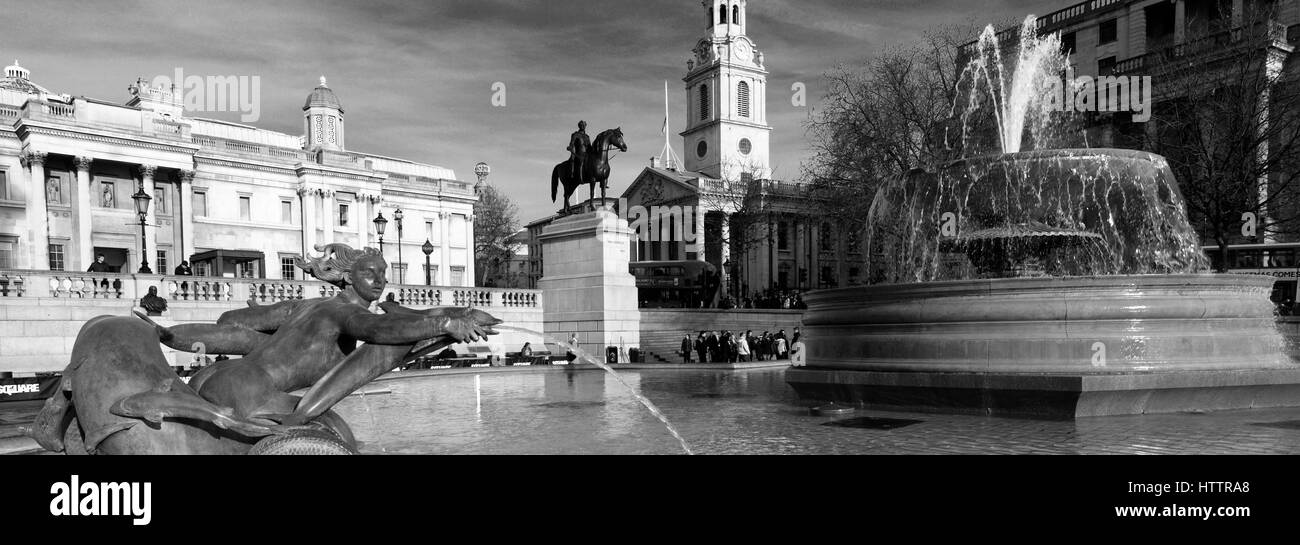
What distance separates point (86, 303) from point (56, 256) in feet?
100

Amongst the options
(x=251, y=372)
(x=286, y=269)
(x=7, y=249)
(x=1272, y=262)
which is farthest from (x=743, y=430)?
(x=286, y=269)

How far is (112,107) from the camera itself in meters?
51.9

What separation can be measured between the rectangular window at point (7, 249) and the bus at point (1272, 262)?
55.5 m

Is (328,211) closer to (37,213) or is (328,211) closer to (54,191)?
(54,191)

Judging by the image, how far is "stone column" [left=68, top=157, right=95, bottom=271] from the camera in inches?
1937

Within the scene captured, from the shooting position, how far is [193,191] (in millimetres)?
55688

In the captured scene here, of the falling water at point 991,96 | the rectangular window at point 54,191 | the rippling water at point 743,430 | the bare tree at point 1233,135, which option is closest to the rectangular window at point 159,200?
the rectangular window at point 54,191

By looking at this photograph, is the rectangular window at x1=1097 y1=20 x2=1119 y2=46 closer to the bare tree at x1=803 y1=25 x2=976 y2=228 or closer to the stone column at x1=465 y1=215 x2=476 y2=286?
the bare tree at x1=803 y1=25 x2=976 y2=228

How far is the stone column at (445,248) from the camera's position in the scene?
6994 centimetres

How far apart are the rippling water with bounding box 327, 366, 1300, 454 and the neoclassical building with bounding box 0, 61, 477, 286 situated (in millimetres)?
35777

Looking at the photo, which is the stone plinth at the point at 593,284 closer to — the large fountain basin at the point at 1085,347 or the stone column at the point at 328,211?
the large fountain basin at the point at 1085,347

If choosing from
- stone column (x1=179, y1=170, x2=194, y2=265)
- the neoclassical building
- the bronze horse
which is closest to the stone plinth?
the bronze horse
